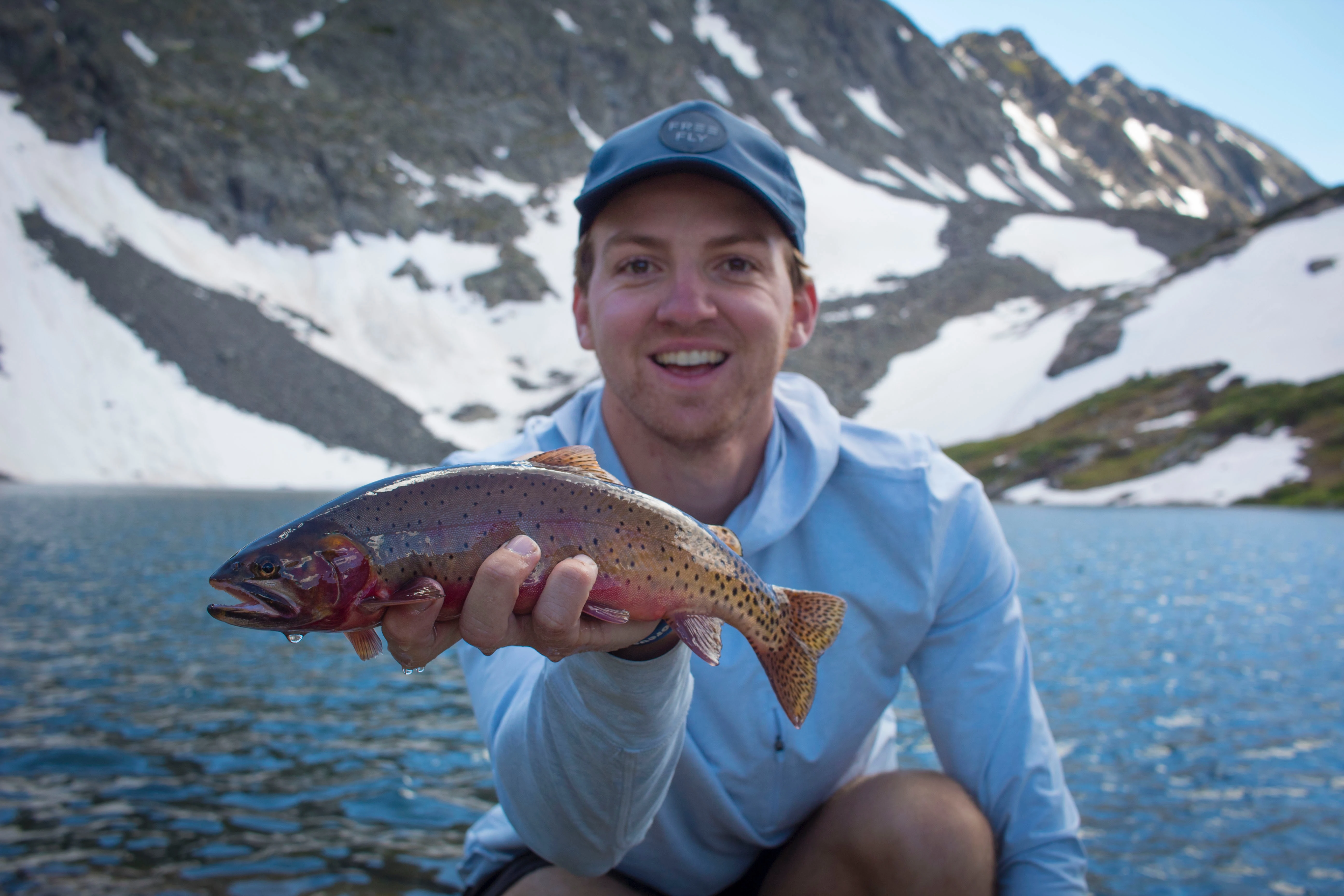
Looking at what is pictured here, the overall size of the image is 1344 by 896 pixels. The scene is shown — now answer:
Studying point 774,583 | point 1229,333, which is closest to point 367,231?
point 1229,333

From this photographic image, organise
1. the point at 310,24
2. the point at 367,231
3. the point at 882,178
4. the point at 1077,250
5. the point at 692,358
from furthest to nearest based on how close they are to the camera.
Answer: the point at 882,178, the point at 310,24, the point at 1077,250, the point at 367,231, the point at 692,358

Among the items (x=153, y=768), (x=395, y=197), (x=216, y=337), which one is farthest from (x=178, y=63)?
(x=153, y=768)

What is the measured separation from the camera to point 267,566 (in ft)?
7.90

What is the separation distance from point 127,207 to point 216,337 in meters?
18.6

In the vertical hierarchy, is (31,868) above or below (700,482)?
below

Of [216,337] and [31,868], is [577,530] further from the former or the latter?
[216,337]

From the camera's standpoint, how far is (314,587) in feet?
7.95

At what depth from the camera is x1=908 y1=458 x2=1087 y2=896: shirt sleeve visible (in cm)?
373

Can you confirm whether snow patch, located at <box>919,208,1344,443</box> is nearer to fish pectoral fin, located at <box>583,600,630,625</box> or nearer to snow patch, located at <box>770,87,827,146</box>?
fish pectoral fin, located at <box>583,600,630,625</box>

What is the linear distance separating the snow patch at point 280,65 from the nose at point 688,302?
11426cm

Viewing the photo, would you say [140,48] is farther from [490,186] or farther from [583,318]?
[583,318]

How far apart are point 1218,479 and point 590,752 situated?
5960 centimetres

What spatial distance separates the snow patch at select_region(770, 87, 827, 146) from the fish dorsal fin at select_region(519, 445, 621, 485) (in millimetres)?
149466

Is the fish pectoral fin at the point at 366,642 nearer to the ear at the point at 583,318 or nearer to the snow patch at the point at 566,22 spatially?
the ear at the point at 583,318
